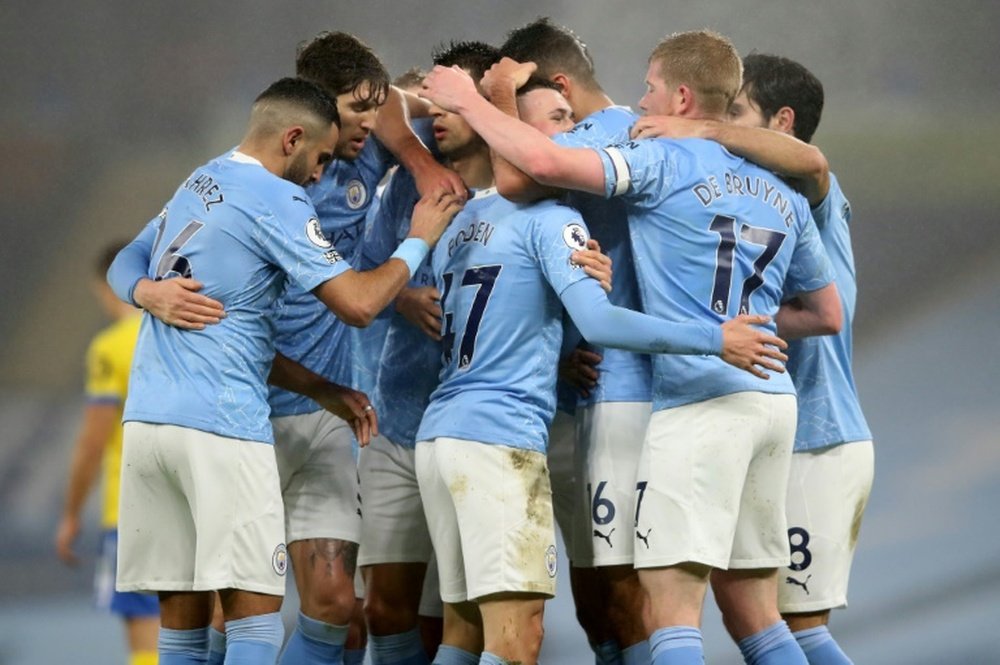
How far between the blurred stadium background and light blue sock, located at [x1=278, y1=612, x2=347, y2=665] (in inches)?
145

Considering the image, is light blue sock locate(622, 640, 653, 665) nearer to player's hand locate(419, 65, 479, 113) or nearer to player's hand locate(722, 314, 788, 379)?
player's hand locate(722, 314, 788, 379)

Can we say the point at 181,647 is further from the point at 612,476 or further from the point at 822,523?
the point at 822,523

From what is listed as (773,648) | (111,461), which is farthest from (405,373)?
(111,461)

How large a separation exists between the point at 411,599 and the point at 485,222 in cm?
137

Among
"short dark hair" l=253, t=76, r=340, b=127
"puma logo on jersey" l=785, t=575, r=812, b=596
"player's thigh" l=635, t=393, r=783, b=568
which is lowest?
"puma logo on jersey" l=785, t=575, r=812, b=596

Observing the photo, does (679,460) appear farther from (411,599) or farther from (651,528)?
(411,599)

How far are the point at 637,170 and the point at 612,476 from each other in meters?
0.93

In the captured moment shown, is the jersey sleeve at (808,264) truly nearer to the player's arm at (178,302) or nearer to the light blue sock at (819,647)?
the light blue sock at (819,647)

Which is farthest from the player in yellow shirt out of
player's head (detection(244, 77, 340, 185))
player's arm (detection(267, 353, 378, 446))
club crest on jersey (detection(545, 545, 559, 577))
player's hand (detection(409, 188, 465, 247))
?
club crest on jersey (detection(545, 545, 559, 577))

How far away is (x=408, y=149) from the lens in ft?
15.2

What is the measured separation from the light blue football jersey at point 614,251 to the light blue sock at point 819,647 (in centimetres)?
99

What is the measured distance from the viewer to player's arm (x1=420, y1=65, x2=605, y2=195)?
4.05 meters

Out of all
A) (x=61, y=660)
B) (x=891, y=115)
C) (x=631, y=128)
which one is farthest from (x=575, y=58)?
(x=61, y=660)

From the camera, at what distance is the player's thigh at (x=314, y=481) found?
462 centimetres
